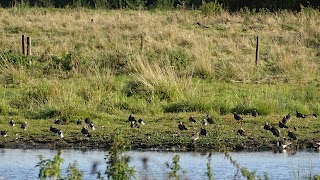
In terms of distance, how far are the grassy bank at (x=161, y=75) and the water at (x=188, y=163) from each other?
65 centimetres

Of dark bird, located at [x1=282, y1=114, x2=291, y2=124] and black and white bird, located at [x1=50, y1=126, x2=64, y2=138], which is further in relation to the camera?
dark bird, located at [x1=282, y1=114, x2=291, y2=124]

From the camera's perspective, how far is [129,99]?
18.3m

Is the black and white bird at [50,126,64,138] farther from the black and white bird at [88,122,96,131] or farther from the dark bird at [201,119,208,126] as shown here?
the dark bird at [201,119,208,126]

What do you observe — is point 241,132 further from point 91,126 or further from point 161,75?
point 161,75

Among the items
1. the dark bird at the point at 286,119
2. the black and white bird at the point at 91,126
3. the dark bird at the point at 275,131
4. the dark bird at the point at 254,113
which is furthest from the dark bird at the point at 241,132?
the black and white bird at the point at 91,126

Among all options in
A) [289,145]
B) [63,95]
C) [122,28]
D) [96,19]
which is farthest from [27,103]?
[96,19]

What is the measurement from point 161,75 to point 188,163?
6303mm

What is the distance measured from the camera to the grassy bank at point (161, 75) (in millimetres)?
15461

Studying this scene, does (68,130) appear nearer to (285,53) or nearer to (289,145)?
(289,145)

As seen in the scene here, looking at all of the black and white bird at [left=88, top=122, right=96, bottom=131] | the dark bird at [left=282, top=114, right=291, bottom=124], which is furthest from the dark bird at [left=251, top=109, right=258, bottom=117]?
the black and white bird at [left=88, top=122, right=96, bottom=131]

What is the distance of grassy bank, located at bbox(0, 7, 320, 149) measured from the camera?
1546 centimetres

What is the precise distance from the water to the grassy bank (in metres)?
0.65

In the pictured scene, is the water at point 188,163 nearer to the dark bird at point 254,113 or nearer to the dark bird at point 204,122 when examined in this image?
the dark bird at point 204,122

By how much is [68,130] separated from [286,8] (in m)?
24.7
